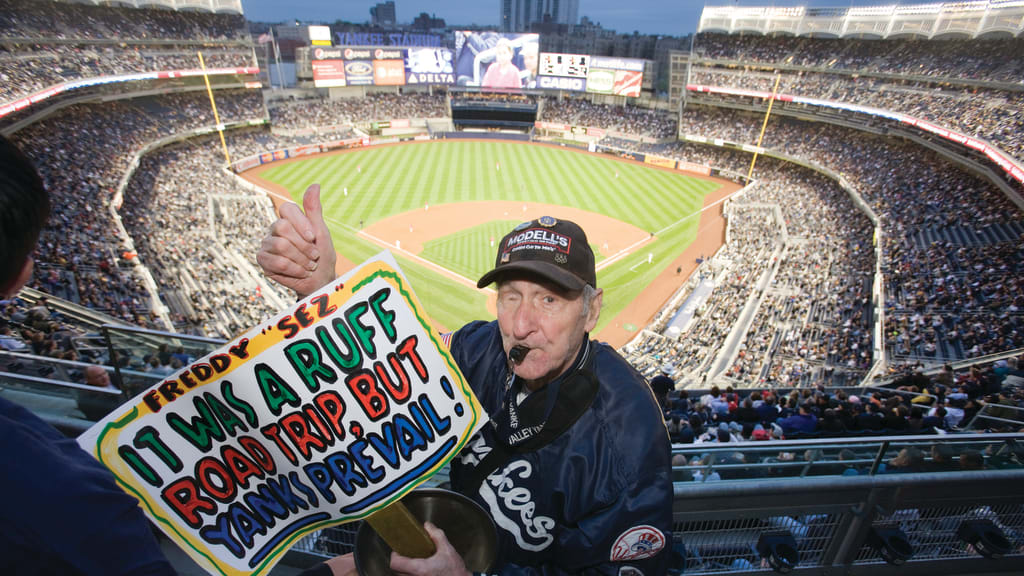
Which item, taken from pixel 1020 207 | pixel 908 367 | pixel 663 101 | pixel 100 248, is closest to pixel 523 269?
pixel 908 367

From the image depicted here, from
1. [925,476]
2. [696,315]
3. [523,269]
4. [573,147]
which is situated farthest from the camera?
[573,147]

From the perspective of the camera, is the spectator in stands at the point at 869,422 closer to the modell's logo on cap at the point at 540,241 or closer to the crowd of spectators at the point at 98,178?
the modell's logo on cap at the point at 540,241

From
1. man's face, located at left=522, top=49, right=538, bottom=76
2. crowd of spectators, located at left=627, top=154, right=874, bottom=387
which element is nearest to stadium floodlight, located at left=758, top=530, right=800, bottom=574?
crowd of spectators, located at left=627, top=154, right=874, bottom=387

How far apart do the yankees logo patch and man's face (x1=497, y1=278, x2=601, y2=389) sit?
0.70 metres

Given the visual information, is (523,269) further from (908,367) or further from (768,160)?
(768,160)

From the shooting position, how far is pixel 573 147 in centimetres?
4794

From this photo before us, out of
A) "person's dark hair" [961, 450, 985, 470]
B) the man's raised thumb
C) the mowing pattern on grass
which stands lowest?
the mowing pattern on grass

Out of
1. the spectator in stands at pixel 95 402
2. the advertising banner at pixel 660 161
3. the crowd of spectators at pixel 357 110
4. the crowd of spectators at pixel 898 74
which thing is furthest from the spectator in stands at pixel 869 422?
the crowd of spectators at pixel 357 110

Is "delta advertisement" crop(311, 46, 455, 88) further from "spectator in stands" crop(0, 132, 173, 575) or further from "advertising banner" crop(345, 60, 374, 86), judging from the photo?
"spectator in stands" crop(0, 132, 173, 575)

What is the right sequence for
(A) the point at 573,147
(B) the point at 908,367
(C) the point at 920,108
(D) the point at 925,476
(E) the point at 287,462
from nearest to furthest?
(E) the point at 287,462 → (D) the point at 925,476 → (B) the point at 908,367 → (C) the point at 920,108 → (A) the point at 573,147

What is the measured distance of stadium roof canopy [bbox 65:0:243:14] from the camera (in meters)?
36.4

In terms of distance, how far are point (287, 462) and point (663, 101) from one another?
56725mm

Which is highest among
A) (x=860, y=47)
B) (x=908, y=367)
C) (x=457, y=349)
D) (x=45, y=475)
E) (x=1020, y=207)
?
(x=860, y=47)

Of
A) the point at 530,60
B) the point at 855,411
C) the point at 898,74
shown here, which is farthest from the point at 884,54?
the point at 855,411
